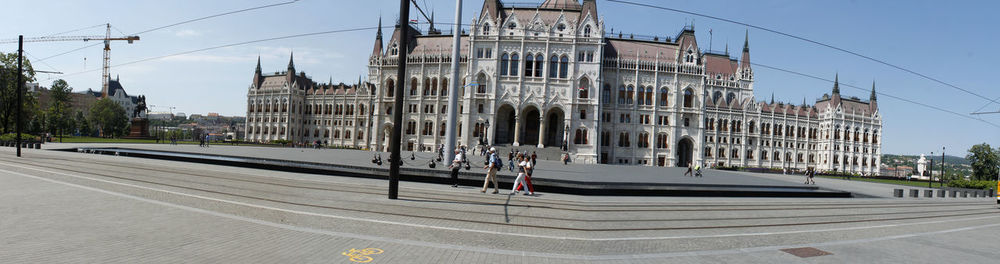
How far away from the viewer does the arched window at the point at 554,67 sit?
2122 inches

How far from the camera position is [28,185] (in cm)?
1113

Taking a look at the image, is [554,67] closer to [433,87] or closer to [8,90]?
[433,87]

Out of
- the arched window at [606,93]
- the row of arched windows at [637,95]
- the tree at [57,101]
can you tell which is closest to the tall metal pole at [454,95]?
the arched window at [606,93]

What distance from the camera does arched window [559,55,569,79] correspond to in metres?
53.8

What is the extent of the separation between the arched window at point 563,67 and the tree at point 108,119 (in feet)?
287

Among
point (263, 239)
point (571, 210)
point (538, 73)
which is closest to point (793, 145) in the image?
point (538, 73)

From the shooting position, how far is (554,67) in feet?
178

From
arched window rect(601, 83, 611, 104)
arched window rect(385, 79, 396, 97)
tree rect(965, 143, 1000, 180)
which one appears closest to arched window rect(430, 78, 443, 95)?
Result: arched window rect(385, 79, 396, 97)

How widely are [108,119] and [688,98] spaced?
10588 cm

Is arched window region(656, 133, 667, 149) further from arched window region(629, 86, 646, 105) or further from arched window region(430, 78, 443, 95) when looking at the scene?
arched window region(430, 78, 443, 95)

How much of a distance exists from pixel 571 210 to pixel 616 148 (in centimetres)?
5050

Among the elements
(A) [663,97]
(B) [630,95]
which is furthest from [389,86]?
(A) [663,97]

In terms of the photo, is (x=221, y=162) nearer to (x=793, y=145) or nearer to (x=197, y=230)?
(x=197, y=230)

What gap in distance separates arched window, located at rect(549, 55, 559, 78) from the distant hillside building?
0.17m
